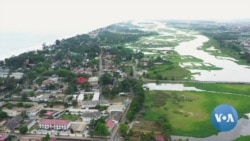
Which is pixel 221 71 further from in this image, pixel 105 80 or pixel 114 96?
pixel 114 96

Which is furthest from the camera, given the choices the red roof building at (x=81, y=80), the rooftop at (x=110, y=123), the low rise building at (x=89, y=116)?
the red roof building at (x=81, y=80)

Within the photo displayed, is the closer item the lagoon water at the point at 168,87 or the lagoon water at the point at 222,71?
the lagoon water at the point at 168,87

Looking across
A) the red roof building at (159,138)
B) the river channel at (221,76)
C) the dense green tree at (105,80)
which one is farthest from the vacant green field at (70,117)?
the dense green tree at (105,80)

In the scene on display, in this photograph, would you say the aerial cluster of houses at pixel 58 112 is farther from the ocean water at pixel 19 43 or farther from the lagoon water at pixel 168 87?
A: the ocean water at pixel 19 43

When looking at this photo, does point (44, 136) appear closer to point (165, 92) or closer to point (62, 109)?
point (62, 109)

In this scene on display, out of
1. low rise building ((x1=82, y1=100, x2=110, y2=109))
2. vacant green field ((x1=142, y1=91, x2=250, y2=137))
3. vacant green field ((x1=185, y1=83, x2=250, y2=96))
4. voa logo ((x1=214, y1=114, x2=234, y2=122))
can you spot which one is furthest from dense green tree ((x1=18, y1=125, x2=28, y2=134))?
vacant green field ((x1=185, y1=83, x2=250, y2=96))

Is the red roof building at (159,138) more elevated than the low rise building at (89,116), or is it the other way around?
the low rise building at (89,116)

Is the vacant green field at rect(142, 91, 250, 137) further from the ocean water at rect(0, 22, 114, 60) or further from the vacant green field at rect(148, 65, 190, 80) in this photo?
the ocean water at rect(0, 22, 114, 60)

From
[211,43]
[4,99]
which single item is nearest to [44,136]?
[4,99]
